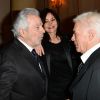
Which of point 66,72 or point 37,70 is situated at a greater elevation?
point 37,70

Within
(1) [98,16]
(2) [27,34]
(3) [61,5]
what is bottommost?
(3) [61,5]

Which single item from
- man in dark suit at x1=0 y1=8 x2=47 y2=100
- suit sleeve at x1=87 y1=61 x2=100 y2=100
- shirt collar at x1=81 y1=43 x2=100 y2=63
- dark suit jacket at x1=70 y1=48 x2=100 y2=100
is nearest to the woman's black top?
man in dark suit at x1=0 y1=8 x2=47 y2=100

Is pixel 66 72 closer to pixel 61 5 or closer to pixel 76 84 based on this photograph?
pixel 76 84

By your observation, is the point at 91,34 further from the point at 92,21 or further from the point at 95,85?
the point at 95,85

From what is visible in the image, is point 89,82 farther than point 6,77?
No

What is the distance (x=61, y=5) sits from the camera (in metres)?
8.78

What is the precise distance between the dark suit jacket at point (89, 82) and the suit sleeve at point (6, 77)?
520mm

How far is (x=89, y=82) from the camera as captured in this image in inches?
73.2

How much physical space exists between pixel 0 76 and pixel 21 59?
24 cm

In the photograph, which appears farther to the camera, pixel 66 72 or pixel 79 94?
pixel 66 72

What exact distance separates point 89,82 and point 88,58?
23 centimetres

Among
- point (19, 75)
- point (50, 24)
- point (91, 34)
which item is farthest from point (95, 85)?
point (50, 24)

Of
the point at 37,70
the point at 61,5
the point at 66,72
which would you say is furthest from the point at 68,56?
the point at 61,5

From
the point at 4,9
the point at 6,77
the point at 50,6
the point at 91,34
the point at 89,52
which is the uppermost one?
the point at 91,34
